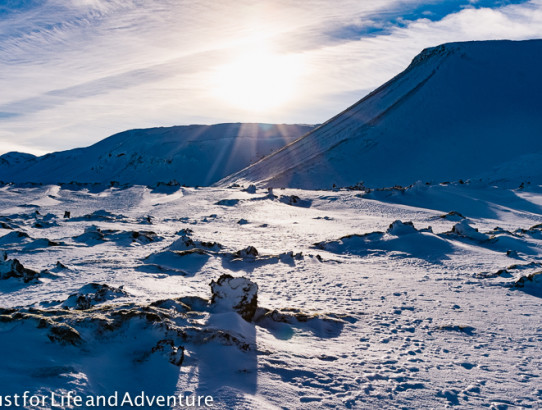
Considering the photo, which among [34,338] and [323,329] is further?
[323,329]

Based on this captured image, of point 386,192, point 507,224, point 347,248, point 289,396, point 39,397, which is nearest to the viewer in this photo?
point 39,397

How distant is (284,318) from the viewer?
5430 mm

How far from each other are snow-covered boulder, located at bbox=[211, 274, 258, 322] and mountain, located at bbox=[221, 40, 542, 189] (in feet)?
101

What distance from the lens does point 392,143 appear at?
137ft

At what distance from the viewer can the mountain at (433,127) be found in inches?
1465

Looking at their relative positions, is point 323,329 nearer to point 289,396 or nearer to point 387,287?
point 289,396

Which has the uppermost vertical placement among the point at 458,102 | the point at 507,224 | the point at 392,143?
the point at 458,102

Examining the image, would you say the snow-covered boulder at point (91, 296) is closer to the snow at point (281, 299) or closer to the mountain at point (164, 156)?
the snow at point (281, 299)

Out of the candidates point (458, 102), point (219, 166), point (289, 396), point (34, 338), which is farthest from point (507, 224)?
point (219, 166)

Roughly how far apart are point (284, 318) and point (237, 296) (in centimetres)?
63

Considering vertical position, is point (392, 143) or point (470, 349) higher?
point (392, 143)

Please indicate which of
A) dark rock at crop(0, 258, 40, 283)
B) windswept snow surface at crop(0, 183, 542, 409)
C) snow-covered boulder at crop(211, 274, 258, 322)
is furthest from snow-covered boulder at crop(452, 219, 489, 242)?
dark rock at crop(0, 258, 40, 283)

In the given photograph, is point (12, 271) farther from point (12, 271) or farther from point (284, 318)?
point (284, 318)

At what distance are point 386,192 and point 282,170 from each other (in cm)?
1942
